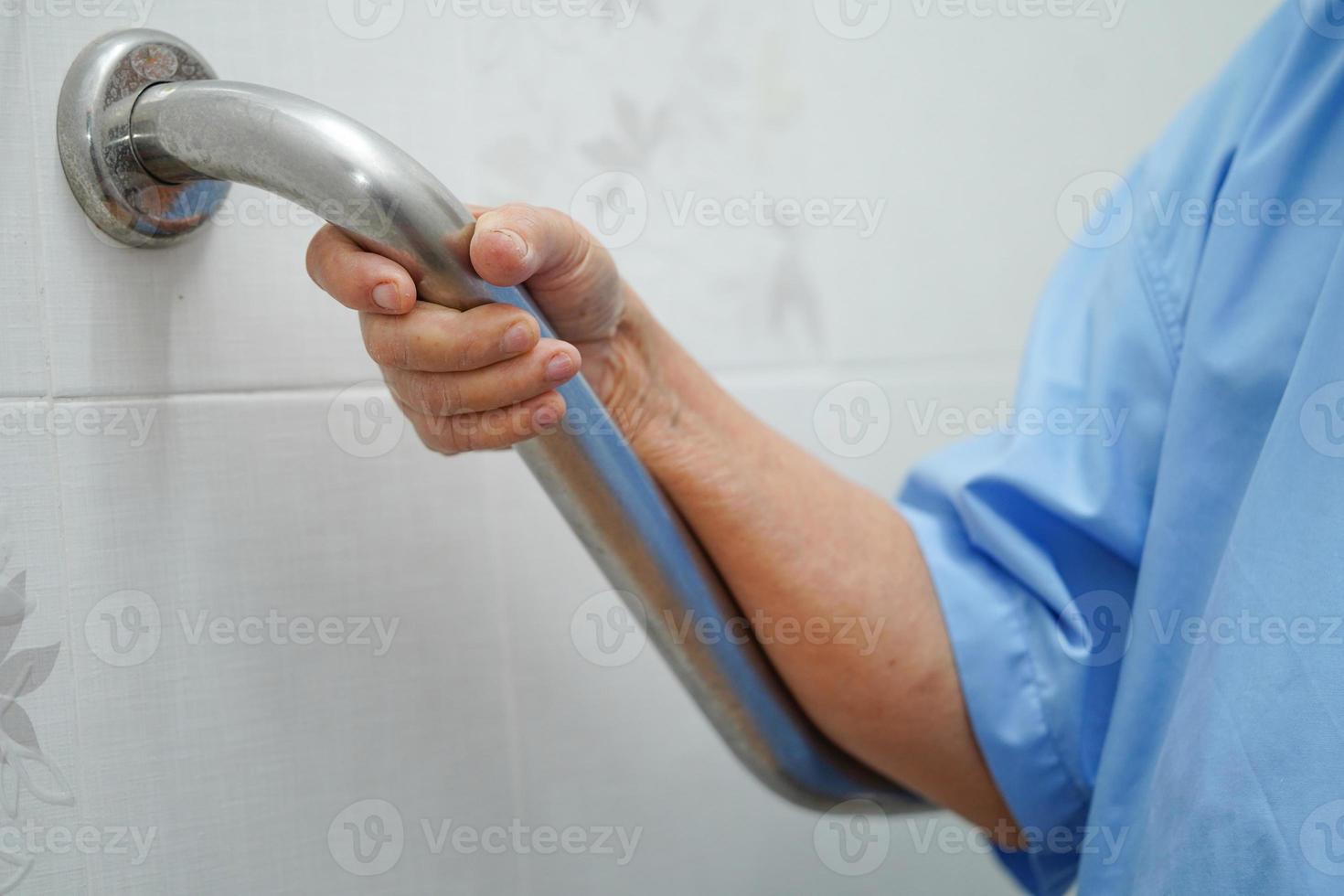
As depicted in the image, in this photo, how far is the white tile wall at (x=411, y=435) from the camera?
33cm

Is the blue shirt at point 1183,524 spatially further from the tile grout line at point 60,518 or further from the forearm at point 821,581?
the tile grout line at point 60,518

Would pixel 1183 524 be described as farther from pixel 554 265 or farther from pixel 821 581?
pixel 554 265

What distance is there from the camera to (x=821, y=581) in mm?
417

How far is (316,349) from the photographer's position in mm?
387

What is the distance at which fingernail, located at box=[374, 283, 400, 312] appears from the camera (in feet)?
0.91

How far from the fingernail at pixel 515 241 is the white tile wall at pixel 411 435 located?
132 mm

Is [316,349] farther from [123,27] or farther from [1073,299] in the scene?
[1073,299]

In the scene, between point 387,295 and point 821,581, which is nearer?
point 387,295

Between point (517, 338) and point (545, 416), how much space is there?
0.09ft

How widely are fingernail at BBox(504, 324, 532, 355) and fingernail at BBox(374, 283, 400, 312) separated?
3 centimetres

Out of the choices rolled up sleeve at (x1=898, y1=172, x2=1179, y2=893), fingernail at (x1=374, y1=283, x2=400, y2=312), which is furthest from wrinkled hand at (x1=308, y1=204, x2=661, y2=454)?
rolled up sleeve at (x1=898, y1=172, x2=1179, y2=893)

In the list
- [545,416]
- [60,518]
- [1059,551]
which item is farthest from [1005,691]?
[60,518]

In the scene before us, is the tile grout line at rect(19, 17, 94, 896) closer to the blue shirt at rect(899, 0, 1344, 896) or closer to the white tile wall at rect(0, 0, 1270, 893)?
the white tile wall at rect(0, 0, 1270, 893)

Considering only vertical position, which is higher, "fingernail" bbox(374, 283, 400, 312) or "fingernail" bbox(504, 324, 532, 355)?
"fingernail" bbox(374, 283, 400, 312)
